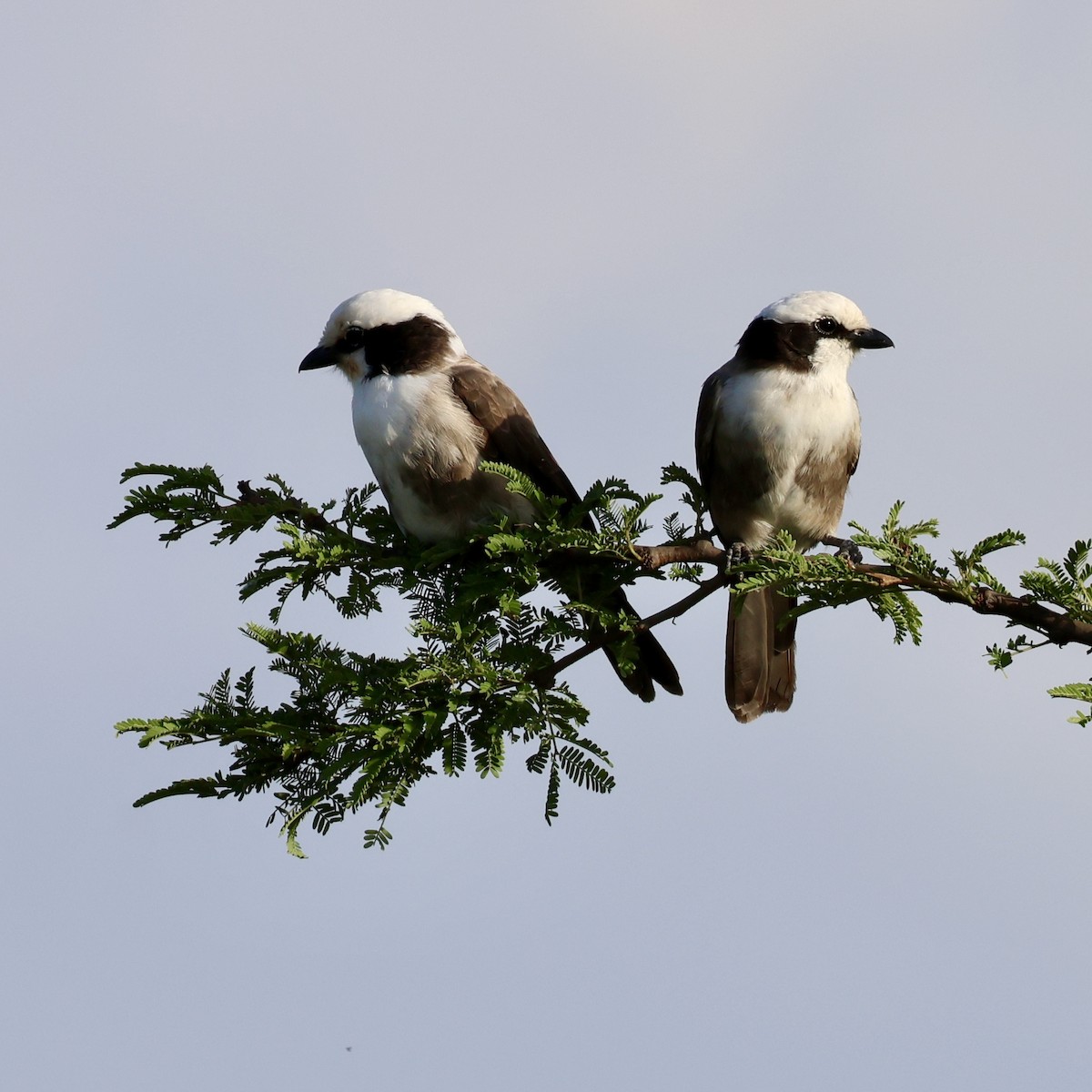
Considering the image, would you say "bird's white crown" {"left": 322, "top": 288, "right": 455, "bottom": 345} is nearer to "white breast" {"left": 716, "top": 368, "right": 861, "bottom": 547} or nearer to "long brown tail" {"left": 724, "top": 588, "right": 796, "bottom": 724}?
"white breast" {"left": 716, "top": 368, "right": 861, "bottom": 547}

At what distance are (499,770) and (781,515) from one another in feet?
6.47

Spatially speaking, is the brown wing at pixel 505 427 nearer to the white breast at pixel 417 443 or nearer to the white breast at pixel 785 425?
the white breast at pixel 417 443

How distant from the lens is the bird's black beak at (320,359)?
20.2ft

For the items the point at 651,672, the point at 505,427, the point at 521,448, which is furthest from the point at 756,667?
the point at 505,427

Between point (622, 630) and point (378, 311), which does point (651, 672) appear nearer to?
point (622, 630)

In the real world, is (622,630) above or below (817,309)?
below

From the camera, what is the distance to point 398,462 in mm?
5664

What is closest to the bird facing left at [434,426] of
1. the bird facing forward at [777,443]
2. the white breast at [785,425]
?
the bird facing forward at [777,443]

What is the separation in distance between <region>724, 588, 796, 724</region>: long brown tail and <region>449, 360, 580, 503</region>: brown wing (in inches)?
37.5

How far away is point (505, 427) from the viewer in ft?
19.1

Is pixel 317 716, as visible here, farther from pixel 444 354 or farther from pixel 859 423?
pixel 859 423

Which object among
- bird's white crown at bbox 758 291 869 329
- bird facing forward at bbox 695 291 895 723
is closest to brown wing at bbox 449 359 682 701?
bird facing forward at bbox 695 291 895 723

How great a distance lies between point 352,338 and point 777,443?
1.92 m

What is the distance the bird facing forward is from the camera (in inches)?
224
